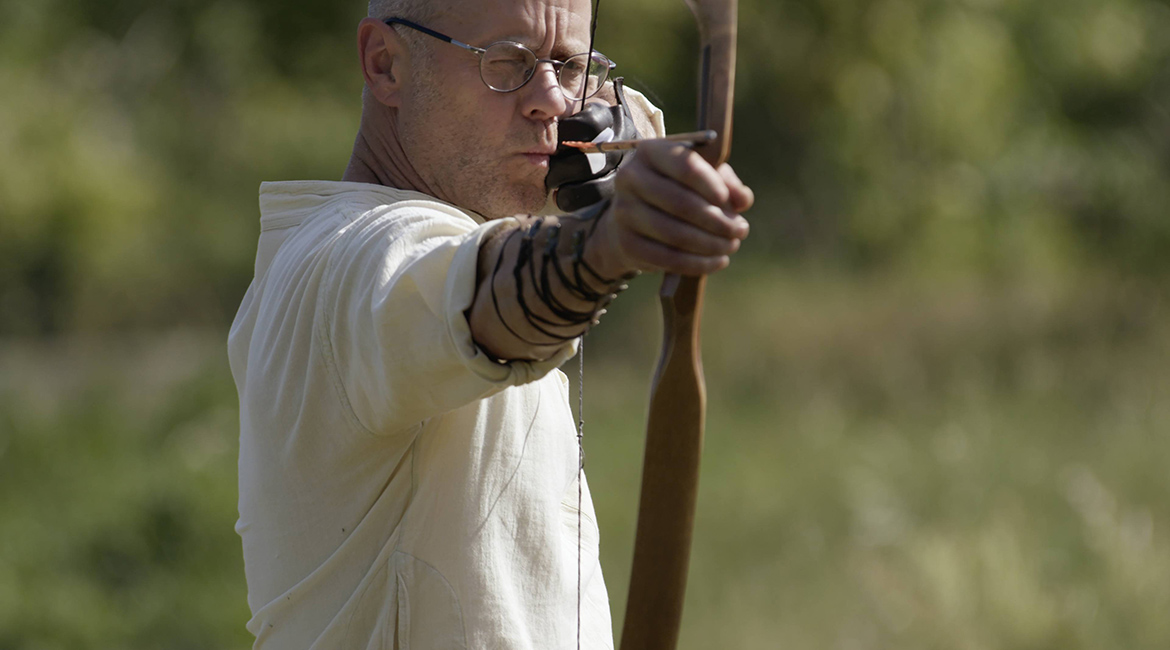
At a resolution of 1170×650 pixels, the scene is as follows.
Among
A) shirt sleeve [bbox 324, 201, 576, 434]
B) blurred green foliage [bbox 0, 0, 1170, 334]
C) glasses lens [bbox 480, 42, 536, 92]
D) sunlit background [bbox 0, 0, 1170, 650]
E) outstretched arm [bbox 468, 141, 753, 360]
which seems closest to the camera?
outstretched arm [bbox 468, 141, 753, 360]

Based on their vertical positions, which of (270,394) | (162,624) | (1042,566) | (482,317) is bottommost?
(162,624)

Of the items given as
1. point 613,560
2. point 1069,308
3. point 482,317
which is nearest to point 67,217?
point 613,560

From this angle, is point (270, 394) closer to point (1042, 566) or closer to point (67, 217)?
point (1042, 566)

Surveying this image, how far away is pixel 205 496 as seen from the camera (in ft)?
15.9

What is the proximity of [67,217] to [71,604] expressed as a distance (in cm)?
410

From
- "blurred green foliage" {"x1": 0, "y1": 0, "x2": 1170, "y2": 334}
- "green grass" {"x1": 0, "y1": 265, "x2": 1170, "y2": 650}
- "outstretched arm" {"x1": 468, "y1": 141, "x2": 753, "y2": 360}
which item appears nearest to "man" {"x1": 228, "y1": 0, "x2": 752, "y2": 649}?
"outstretched arm" {"x1": 468, "y1": 141, "x2": 753, "y2": 360}

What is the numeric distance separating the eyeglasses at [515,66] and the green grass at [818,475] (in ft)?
10.7

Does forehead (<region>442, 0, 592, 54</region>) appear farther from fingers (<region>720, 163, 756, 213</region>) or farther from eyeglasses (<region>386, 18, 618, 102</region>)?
fingers (<region>720, 163, 756, 213</region>)

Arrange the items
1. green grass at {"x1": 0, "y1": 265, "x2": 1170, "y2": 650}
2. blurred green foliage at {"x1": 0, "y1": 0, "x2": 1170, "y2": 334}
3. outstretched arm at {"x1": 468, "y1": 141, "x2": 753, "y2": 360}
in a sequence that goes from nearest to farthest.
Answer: outstretched arm at {"x1": 468, "y1": 141, "x2": 753, "y2": 360}, green grass at {"x1": 0, "y1": 265, "x2": 1170, "y2": 650}, blurred green foliage at {"x1": 0, "y1": 0, "x2": 1170, "y2": 334}

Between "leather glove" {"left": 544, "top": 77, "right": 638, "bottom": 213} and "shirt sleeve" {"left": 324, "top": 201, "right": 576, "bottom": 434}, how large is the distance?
29 centimetres

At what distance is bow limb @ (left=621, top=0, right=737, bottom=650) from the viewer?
3.56 ft

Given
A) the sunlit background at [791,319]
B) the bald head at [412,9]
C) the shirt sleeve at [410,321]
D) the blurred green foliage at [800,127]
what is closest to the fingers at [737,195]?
the shirt sleeve at [410,321]

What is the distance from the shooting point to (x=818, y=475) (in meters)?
5.93

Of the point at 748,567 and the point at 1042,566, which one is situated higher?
the point at 1042,566
